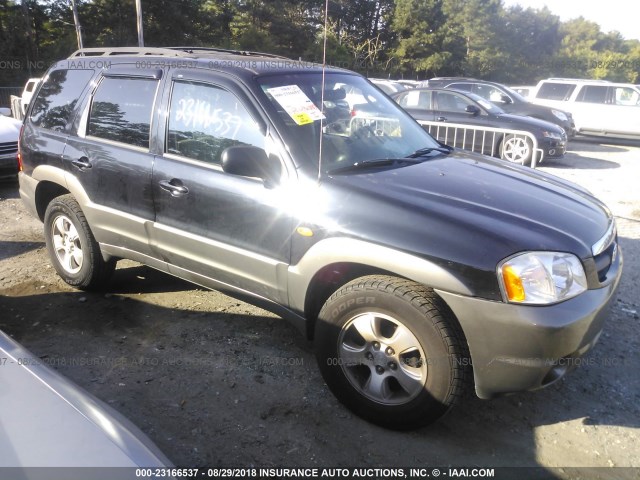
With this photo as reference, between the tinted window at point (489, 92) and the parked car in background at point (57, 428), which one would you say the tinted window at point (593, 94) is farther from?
the parked car in background at point (57, 428)

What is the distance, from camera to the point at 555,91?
15.9 m

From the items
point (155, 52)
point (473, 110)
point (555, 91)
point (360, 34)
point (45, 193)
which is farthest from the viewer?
point (360, 34)

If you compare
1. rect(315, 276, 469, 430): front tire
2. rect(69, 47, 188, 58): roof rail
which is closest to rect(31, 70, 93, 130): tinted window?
rect(69, 47, 188, 58): roof rail

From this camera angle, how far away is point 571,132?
1377 cm

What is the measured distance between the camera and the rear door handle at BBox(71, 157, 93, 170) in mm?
3992

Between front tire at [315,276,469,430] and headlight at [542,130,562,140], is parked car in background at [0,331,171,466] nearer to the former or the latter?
front tire at [315,276,469,430]

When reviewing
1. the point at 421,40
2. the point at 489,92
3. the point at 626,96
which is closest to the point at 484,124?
the point at 489,92

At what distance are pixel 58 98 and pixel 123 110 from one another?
0.94 metres

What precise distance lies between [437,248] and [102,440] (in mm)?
1629

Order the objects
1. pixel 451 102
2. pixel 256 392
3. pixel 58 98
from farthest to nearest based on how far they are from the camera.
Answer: pixel 451 102 < pixel 58 98 < pixel 256 392

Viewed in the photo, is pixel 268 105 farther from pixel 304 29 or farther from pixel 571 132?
pixel 304 29

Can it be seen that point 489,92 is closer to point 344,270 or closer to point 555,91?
point 555,91

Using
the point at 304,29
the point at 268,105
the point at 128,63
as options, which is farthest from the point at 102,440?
the point at 304,29

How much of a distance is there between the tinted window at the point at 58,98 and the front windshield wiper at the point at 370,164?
2375 millimetres
